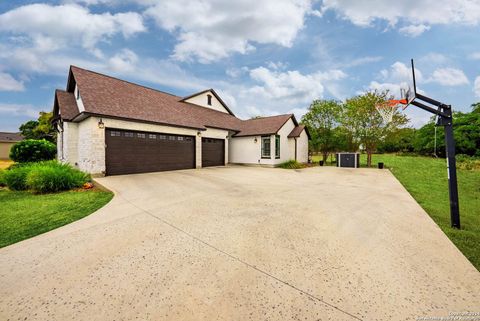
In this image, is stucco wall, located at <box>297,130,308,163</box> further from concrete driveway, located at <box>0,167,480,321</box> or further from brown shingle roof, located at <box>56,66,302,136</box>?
concrete driveway, located at <box>0,167,480,321</box>

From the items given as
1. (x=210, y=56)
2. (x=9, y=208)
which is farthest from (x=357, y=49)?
(x=9, y=208)

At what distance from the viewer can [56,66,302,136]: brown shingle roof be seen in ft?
36.2

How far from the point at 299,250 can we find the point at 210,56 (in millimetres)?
19170

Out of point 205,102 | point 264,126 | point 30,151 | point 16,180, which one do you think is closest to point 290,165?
point 264,126

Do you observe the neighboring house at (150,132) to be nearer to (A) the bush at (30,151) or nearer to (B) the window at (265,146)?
(B) the window at (265,146)

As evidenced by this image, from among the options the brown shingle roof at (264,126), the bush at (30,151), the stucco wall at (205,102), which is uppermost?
the stucco wall at (205,102)

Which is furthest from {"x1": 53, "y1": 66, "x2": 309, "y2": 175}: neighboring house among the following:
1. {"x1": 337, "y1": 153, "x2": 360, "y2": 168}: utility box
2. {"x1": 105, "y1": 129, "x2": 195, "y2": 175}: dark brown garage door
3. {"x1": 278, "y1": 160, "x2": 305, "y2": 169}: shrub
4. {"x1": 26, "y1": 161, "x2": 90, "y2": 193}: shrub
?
{"x1": 337, "y1": 153, "x2": 360, "y2": 168}: utility box

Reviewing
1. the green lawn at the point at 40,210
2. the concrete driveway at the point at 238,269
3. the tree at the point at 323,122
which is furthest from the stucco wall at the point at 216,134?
the concrete driveway at the point at 238,269

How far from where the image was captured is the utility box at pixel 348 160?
17.3 metres

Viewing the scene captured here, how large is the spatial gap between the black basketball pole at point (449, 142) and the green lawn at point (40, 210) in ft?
27.8

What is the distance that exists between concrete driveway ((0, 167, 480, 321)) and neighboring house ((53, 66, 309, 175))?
7351 mm

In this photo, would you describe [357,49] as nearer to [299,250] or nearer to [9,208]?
[299,250]

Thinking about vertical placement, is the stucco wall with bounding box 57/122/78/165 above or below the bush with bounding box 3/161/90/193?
above

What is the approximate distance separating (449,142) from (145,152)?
13041mm
